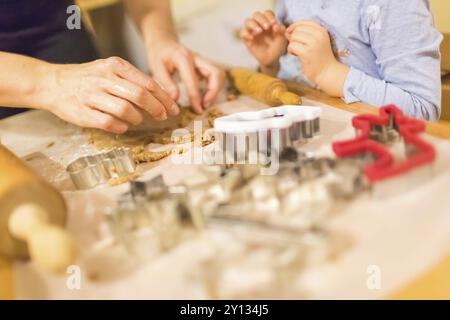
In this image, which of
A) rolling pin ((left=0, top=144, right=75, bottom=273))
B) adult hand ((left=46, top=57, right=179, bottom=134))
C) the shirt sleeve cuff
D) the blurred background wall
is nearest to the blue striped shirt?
the shirt sleeve cuff

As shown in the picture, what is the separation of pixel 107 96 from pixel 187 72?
0.18 meters

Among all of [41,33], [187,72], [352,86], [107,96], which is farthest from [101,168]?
[41,33]

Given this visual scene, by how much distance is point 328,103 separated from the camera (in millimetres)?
704

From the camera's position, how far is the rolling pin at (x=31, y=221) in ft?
1.34

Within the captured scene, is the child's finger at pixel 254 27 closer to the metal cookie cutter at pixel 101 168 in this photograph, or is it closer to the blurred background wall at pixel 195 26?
the metal cookie cutter at pixel 101 168

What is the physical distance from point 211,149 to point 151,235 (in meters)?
0.20

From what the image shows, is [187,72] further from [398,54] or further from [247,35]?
[398,54]

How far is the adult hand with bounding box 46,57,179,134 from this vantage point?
0.64 m

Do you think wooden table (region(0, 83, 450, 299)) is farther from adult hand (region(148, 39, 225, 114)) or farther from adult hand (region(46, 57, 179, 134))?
adult hand (region(148, 39, 225, 114))

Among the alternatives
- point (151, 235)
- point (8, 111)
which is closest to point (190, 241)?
point (151, 235)

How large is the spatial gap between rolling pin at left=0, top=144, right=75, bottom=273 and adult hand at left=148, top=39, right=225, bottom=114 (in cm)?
32

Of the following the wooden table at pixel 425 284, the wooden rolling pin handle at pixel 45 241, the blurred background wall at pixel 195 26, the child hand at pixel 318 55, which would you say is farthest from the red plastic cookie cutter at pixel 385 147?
the blurred background wall at pixel 195 26

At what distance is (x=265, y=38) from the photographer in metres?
0.84
